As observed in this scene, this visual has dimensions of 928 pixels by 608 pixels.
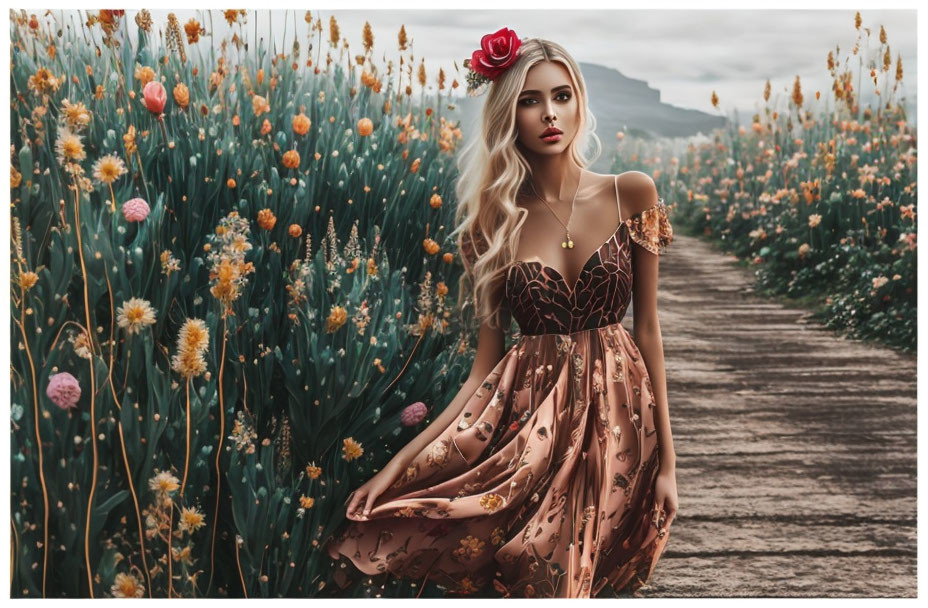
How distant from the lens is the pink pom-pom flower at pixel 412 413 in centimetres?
250

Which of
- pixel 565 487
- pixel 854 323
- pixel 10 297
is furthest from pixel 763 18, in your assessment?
pixel 10 297

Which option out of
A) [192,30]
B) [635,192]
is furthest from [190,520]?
[635,192]

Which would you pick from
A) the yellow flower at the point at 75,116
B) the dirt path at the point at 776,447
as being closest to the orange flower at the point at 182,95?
the yellow flower at the point at 75,116

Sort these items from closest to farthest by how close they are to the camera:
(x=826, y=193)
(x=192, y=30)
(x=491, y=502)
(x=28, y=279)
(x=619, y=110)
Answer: (x=491, y=502)
(x=28, y=279)
(x=192, y=30)
(x=619, y=110)
(x=826, y=193)

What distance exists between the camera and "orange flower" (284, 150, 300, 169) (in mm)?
2480

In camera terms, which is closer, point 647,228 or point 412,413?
point 647,228

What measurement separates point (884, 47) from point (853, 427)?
3.99 ft

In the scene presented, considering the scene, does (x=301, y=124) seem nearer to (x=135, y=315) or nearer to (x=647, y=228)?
(x=135, y=315)

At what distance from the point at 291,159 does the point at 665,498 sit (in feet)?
4.73

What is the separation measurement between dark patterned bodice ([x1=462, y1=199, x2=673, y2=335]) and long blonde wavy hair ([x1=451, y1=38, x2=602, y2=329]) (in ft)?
0.21

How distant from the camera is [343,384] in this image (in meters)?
2.42

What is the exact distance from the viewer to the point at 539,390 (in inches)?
96.1

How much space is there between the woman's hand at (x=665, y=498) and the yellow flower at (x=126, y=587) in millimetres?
1486

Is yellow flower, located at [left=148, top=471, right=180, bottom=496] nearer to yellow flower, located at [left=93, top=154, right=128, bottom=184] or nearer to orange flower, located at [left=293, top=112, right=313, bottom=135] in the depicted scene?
yellow flower, located at [left=93, top=154, right=128, bottom=184]
